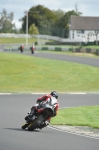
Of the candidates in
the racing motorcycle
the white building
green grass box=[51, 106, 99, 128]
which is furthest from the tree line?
the racing motorcycle

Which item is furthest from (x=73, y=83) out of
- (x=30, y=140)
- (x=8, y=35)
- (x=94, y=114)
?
(x=8, y=35)

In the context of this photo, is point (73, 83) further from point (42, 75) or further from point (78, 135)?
point (78, 135)

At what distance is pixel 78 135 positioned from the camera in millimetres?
17250

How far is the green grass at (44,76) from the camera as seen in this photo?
134 ft

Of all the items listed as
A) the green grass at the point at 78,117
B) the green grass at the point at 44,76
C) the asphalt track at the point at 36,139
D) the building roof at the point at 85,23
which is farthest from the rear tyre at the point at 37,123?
the building roof at the point at 85,23

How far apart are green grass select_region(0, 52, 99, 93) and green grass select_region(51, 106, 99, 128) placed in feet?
45.1

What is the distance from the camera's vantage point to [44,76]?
46.9 metres

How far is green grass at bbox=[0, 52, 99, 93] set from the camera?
1607 inches

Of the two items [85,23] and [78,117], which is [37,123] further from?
[85,23]

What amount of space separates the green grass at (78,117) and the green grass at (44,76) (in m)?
13.8

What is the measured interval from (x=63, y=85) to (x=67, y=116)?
2043 cm

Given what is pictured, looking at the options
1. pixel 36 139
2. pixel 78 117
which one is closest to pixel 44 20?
pixel 78 117

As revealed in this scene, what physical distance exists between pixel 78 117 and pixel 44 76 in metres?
25.3

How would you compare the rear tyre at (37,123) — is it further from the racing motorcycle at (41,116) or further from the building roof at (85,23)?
the building roof at (85,23)
